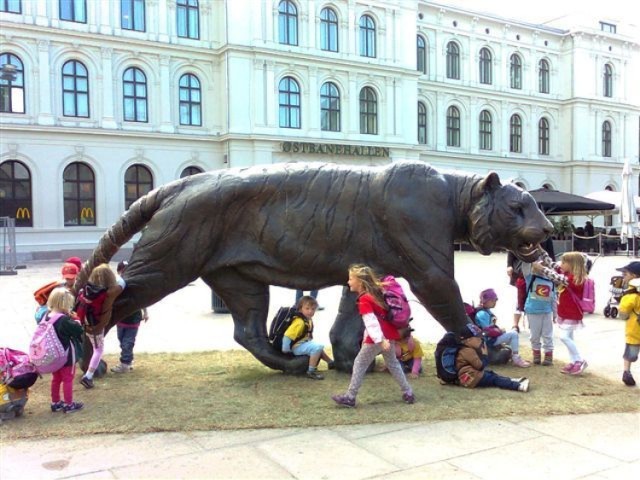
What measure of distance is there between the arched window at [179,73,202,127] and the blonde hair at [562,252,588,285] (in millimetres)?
25637

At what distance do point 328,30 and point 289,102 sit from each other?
4437 millimetres

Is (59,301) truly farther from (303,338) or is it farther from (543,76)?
(543,76)

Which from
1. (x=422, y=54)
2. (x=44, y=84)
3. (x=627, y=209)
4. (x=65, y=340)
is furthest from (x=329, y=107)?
(x=65, y=340)

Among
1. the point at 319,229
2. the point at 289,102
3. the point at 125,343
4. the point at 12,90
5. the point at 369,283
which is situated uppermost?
the point at 289,102

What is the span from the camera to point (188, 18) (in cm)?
2983

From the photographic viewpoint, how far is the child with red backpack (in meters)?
4.82

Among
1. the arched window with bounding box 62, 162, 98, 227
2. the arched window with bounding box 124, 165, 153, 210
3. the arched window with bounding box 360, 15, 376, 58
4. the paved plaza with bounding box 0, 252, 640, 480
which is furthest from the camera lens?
the arched window with bounding box 360, 15, 376, 58

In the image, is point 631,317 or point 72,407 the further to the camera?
point 631,317

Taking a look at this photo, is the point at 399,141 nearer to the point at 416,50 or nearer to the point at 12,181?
the point at 416,50

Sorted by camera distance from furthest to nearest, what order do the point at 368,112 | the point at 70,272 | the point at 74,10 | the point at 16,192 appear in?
the point at 368,112, the point at 74,10, the point at 16,192, the point at 70,272

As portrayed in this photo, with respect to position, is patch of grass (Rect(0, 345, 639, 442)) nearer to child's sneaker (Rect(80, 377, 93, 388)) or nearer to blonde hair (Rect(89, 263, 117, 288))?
child's sneaker (Rect(80, 377, 93, 388))

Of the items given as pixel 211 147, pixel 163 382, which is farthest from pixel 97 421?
pixel 211 147

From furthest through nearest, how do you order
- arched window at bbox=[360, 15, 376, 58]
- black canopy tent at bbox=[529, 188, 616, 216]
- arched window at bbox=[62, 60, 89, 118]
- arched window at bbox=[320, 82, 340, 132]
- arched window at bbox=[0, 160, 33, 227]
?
arched window at bbox=[360, 15, 376, 58] < arched window at bbox=[320, 82, 340, 132] < arched window at bbox=[62, 60, 89, 118] < arched window at bbox=[0, 160, 33, 227] < black canopy tent at bbox=[529, 188, 616, 216]

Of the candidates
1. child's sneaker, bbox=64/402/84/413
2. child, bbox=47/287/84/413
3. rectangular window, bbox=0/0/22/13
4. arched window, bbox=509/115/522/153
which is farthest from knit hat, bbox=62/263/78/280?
arched window, bbox=509/115/522/153
